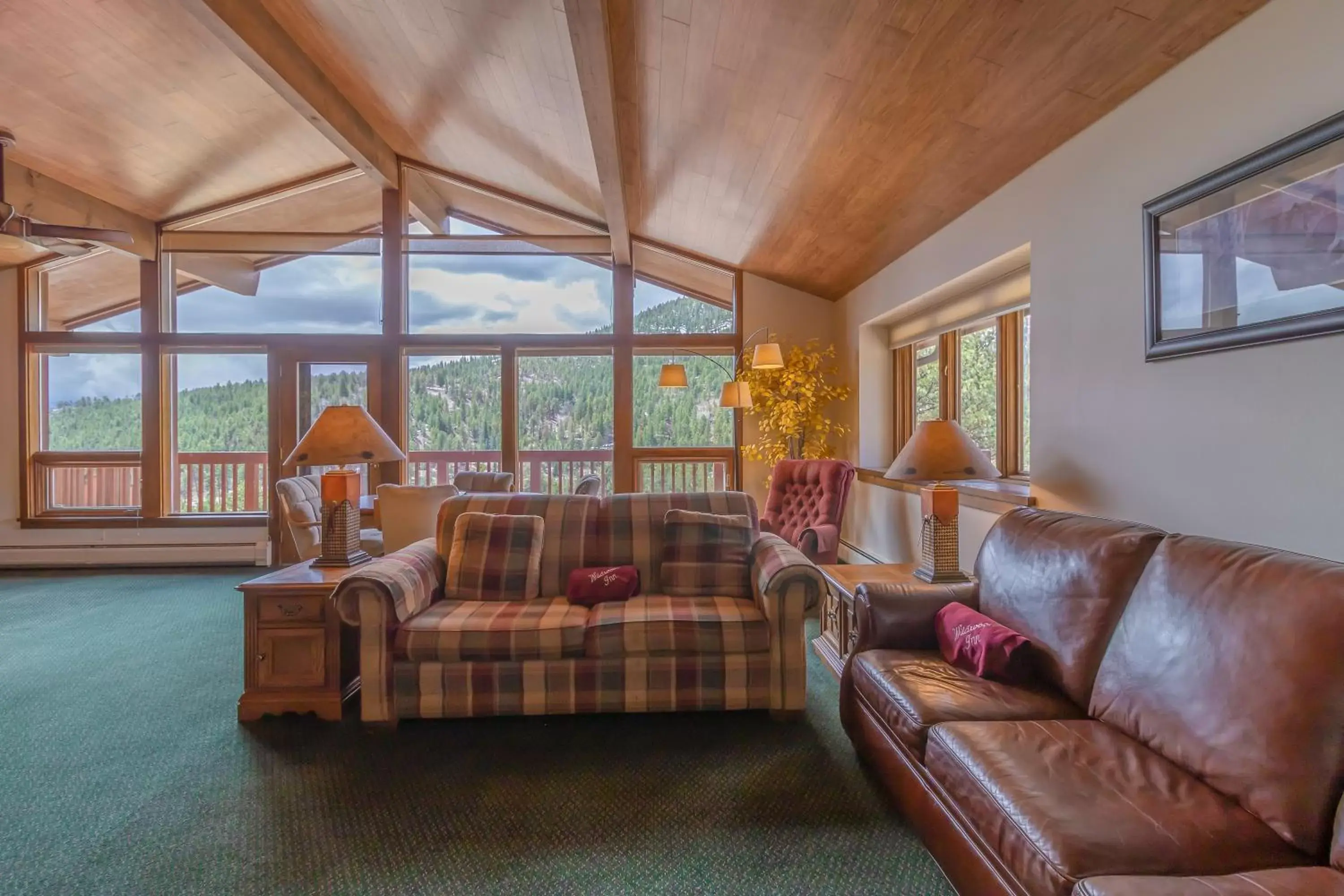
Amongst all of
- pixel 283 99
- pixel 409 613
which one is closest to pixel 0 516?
pixel 283 99

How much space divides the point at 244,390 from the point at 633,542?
4.62m

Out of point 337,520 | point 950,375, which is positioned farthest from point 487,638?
point 950,375

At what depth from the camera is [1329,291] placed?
152cm

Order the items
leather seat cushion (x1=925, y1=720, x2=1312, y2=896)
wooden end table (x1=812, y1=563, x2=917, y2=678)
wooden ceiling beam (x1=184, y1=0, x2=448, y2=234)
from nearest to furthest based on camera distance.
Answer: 1. leather seat cushion (x1=925, y1=720, x2=1312, y2=896)
2. wooden end table (x1=812, y1=563, x2=917, y2=678)
3. wooden ceiling beam (x1=184, y1=0, x2=448, y2=234)

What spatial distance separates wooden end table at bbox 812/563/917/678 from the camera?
8.32ft

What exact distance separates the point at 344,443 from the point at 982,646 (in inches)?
101

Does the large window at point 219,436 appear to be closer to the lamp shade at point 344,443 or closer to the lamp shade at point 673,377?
the lamp shade at point 344,443

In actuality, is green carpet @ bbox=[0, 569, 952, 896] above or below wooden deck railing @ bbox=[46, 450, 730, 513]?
below

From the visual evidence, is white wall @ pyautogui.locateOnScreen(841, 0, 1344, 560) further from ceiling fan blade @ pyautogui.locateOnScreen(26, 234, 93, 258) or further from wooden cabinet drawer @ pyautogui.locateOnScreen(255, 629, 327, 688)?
ceiling fan blade @ pyautogui.locateOnScreen(26, 234, 93, 258)

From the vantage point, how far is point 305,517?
3969 millimetres

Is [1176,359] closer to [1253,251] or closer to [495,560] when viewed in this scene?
[1253,251]

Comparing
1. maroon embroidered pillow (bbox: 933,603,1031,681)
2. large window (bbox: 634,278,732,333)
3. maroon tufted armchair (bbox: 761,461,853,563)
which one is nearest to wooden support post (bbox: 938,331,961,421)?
maroon tufted armchair (bbox: 761,461,853,563)

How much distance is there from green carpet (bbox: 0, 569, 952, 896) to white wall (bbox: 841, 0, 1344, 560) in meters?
1.37

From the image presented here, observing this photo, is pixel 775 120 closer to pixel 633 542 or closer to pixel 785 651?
pixel 633 542
